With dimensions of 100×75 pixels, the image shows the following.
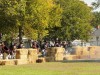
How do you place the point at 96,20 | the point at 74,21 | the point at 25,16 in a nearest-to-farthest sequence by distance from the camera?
the point at 25,16, the point at 74,21, the point at 96,20

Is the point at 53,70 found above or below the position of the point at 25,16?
below

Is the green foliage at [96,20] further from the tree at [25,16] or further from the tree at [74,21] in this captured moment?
the tree at [25,16]

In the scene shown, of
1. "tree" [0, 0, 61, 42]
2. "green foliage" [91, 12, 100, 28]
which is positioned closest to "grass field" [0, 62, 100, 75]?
"tree" [0, 0, 61, 42]

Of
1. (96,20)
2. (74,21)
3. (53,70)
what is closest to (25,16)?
(74,21)

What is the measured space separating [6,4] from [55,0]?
25235 millimetres

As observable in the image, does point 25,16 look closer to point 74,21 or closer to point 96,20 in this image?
point 74,21

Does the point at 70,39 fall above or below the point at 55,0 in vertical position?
below

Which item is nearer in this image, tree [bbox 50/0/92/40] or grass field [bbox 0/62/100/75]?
grass field [bbox 0/62/100/75]

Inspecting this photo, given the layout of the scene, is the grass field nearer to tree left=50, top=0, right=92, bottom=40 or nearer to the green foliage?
tree left=50, top=0, right=92, bottom=40

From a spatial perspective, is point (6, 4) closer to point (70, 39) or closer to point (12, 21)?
point (12, 21)

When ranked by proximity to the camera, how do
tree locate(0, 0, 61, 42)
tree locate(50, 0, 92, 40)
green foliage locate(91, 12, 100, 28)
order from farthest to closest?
1. green foliage locate(91, 12, 100, 28)
2. tree locate(50, 0, 92, 40)
3. tree locate(0, 0, 61, 42)

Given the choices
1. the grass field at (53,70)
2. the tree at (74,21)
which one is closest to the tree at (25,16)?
the tree at (74,21)

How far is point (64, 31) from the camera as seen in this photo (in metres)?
65.8

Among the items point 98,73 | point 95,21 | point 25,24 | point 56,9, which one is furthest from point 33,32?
point 95,21
